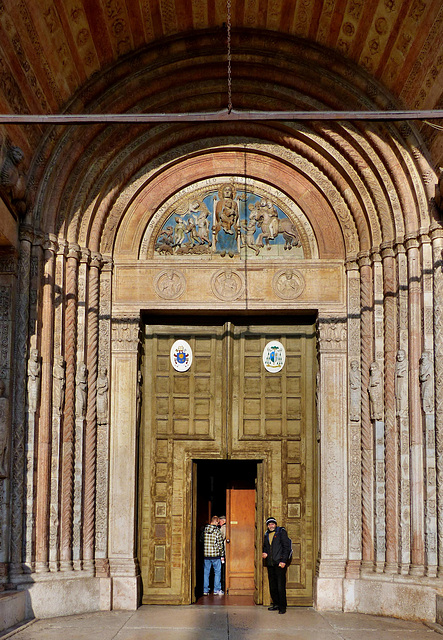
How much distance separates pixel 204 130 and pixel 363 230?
287 centimetres

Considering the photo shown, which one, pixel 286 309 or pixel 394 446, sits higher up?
pixel 286 309

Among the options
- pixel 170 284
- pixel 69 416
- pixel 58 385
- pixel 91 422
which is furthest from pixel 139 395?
pixel 170 284

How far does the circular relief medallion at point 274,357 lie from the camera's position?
12438mm

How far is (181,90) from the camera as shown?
41.0ft

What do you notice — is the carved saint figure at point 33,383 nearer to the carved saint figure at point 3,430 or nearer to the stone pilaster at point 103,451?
the carved saint figure at point 3,430

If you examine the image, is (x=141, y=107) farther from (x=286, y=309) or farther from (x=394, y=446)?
(x=394, y=446)

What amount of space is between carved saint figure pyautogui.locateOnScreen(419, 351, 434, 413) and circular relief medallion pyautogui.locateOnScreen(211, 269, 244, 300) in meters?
2.95

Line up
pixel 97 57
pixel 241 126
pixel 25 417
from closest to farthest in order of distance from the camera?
pixel 25 417 → pixel 97 57 → pixel 241 126

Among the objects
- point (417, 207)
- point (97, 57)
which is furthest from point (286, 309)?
point (97, 57)


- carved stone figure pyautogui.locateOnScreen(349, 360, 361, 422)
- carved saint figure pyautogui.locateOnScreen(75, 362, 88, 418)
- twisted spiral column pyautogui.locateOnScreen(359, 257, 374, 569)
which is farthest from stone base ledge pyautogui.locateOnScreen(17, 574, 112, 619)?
carved stone figure pyautogui.locateOnScreen(349, 360, 361, 422)

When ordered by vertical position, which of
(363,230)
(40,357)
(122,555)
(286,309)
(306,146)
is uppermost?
(306,146)

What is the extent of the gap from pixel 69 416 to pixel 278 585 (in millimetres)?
3727

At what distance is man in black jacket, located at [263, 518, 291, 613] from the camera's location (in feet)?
37.0

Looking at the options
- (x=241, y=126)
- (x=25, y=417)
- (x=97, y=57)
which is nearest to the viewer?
(x=25, y=417)
